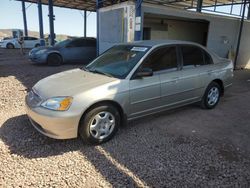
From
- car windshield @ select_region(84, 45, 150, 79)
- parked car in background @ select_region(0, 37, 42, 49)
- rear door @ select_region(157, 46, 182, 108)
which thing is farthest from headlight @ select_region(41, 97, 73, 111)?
parked car in background @ select_region(0, 37, 42, 49)

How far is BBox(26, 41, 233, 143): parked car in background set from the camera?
2.90 meters

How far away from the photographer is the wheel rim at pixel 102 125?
3.09 meters

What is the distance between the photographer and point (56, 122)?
2.81m

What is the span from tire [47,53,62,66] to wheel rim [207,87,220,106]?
8240 mm

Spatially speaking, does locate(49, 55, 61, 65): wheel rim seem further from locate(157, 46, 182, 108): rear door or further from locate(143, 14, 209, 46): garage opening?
locate(157, 46, 182, 108): rear door

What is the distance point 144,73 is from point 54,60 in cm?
841

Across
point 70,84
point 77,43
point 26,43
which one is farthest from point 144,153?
point 26,43

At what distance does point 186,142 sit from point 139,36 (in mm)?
4864

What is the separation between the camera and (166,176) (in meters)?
2.53

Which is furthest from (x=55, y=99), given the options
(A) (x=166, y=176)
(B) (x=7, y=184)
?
(A) (x=166, y=176)

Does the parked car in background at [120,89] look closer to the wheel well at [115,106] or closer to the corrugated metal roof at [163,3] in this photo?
the wheel well at [115,106]

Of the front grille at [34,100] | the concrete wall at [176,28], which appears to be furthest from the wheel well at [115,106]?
the concrete wall at [176,28]

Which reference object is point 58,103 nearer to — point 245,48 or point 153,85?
point 153,85

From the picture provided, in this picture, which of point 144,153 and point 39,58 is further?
point 39,58
